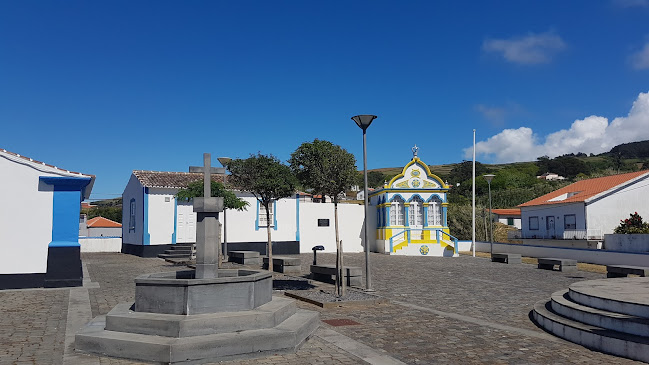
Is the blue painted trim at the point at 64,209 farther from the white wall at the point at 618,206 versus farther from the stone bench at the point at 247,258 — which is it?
the white wall at the point at 618,206

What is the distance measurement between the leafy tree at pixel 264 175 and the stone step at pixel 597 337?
790 cm

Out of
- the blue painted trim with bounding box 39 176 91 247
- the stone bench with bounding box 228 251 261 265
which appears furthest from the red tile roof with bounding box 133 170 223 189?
the blue painted trim with bounding box 39 176 91 247

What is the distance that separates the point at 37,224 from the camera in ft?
41.4

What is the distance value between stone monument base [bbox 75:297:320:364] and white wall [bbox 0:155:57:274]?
6.97 metres

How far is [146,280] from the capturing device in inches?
274

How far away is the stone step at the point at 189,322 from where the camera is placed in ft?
20.8

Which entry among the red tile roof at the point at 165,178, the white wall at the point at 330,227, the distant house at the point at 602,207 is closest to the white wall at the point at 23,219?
the red tile roof at the point at 165,178

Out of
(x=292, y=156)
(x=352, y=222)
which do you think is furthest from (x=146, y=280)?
(x=352, y=222)

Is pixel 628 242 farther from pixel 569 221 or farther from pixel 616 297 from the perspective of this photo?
pixel 616 297

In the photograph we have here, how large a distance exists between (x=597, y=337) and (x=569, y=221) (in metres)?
28.4

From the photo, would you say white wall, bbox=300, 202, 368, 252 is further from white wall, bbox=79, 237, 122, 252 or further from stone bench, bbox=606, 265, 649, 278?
stone bench, bbox=606, 265, 649, 278

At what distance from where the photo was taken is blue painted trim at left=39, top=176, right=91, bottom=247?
12758 millimetres

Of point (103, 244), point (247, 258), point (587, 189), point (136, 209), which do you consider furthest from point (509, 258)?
point (103, 244)

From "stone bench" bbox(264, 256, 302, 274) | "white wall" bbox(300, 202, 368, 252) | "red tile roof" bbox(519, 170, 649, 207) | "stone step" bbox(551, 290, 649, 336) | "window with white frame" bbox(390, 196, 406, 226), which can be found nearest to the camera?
"stone step" bbox(551, 290, 649, 336)
